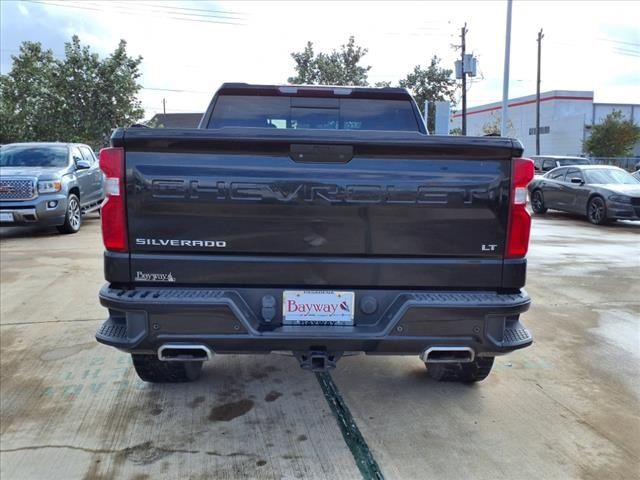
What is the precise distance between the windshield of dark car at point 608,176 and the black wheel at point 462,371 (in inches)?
462

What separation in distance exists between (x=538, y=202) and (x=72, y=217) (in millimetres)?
12643

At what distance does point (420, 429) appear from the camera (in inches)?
126

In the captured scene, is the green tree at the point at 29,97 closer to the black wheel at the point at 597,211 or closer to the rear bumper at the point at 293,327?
the black wheel at the point at 597,211

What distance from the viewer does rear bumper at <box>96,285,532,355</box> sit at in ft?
8.70

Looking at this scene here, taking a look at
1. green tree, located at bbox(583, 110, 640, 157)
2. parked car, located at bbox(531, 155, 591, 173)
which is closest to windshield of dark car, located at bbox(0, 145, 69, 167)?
parked car, located at bbox(531, 155, 591, 173)

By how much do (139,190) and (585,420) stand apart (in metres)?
3.05

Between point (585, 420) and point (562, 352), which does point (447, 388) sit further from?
point (562, 352)

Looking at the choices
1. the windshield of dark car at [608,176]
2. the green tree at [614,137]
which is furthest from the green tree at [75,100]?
the green tree at [614,137]

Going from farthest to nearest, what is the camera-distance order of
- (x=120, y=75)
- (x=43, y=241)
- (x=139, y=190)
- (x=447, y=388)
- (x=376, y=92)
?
(x=120, y=75) → (x=43, y=241) → (x=376, y=92) → (x=447, y=388) → (x=139, y=190)

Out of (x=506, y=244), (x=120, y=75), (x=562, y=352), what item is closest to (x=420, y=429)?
(x=506, y=244)

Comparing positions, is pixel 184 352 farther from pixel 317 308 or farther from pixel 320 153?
pixel 320 153

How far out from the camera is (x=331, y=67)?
112 feet

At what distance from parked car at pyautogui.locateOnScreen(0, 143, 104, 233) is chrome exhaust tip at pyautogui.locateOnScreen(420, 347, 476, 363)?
888 cm

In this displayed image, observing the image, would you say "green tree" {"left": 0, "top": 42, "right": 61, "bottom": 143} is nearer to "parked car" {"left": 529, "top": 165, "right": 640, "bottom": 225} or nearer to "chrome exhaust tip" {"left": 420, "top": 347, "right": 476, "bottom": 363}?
"parked car" {"left": 529, "top": 165, "right": 640, "bottom": 225}
